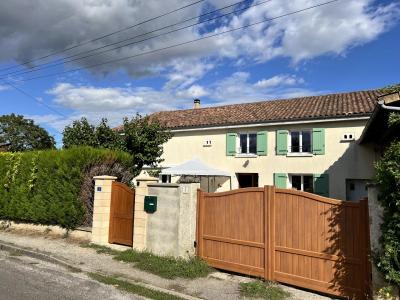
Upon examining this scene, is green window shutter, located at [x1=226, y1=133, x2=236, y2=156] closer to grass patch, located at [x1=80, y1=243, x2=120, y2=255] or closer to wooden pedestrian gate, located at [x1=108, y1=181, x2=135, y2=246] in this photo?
wooden pedestrian gate, located at [x1=108, y1=181, x2=135, y2=246]

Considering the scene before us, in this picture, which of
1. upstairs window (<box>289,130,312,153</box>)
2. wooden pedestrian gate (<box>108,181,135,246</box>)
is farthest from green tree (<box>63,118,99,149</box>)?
upstairs window (<box>289,130,312,153</box>)

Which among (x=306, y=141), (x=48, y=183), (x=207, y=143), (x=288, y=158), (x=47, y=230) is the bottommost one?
(x=47, y=230)

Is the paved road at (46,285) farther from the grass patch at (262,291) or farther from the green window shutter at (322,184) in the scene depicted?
the green window shutter at (322,184)

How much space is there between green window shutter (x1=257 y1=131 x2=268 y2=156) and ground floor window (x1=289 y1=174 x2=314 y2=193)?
1.91 meters

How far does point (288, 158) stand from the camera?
20031 millimetres

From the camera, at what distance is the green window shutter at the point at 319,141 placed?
1902 cm

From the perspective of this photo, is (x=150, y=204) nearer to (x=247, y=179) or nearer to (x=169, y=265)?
(x=169, y=265)

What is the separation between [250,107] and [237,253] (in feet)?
58.5

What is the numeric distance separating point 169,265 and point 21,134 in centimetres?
4694

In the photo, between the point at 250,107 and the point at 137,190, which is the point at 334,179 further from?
the point at 137,190

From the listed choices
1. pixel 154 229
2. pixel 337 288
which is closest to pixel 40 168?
pixel 154 229

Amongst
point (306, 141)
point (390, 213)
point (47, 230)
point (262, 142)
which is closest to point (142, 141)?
point (47, 230)

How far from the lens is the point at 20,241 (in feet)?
35.8

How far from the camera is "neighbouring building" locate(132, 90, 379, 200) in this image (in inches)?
720
